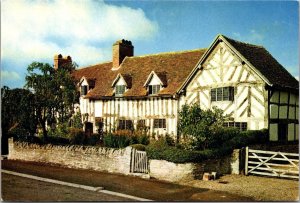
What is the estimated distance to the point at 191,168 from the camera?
13852mm

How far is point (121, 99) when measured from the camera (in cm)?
2372

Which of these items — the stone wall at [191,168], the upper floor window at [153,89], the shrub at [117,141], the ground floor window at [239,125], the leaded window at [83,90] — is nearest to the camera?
the stone wall at [191,168]

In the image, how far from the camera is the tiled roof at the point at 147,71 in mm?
22422

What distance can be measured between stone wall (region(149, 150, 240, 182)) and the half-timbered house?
4048 mm

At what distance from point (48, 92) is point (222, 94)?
10109 millimetres

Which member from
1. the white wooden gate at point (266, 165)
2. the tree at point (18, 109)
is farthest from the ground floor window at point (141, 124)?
the white wooden gate at point (266, 165)

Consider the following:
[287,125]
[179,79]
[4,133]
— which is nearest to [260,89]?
[287,125]

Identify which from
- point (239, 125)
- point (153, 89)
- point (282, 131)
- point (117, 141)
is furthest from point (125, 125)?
point (282, 131)

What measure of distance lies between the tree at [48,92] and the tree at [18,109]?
1.40ft

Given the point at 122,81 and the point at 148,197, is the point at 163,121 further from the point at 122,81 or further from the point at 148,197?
the point at 148,197

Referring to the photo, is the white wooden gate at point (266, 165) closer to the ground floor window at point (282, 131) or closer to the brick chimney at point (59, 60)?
the ground floor window at point (282, 131)

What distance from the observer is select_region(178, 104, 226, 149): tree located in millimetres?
15398

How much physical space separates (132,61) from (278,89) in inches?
452

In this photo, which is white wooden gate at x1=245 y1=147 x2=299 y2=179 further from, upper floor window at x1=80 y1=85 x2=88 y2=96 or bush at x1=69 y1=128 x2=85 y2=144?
upper floor window at x1=80 y1=85 x2=88 y2=96
